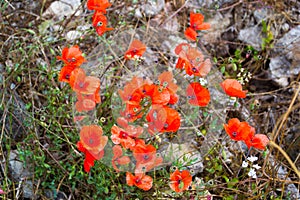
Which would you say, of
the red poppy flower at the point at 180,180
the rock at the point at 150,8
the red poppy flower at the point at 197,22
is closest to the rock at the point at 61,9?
the rock at the point at 150,8

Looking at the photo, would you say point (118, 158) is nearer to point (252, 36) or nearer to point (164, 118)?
point (164, 118)

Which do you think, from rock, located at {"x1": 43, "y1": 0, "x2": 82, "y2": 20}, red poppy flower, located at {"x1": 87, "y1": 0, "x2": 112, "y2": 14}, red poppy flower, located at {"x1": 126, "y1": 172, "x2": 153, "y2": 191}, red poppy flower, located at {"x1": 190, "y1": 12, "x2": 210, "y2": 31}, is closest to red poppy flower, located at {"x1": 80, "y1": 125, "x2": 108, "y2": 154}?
red poppy flower, located at {"x1": 126, "y1": 172, "x2": 153, "y2": 191}

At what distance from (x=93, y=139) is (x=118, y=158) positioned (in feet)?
0.42

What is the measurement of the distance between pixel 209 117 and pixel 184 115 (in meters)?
0.34

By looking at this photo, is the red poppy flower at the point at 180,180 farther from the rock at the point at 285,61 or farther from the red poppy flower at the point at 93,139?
the rock at the point at 285,61

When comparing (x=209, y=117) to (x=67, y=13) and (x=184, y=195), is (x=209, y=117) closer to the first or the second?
(x=184, y=195)

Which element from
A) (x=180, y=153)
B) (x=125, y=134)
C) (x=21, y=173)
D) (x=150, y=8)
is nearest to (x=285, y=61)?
(x=150, y=8)

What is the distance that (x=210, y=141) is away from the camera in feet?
7.31

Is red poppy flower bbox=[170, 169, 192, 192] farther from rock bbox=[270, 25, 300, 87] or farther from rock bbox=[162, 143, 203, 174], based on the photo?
rock bbox=[270, 25, 300, 87]

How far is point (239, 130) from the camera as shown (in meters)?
1.72

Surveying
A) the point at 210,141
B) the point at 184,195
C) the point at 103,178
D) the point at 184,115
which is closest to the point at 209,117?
the point at 210,141

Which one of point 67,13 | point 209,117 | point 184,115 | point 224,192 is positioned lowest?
point 224,192

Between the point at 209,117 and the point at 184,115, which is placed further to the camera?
the point at 209,117

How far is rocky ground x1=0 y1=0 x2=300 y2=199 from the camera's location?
205cm
